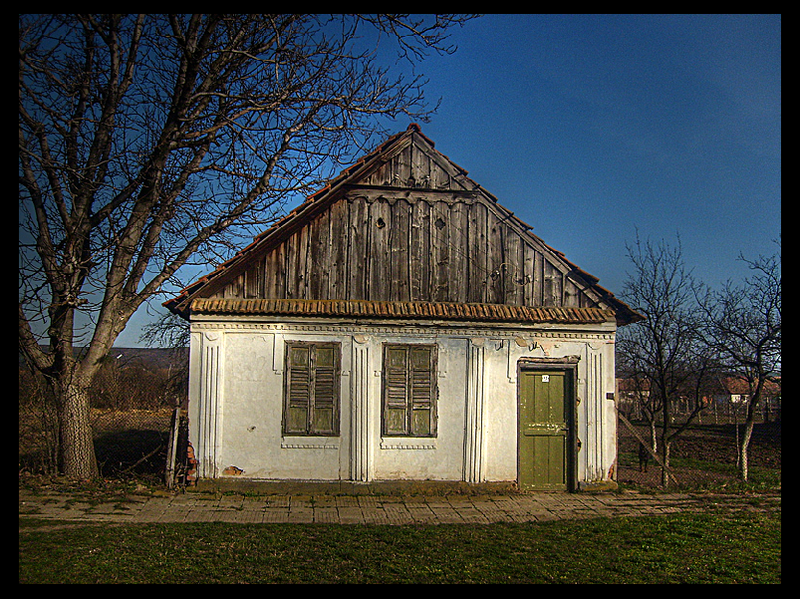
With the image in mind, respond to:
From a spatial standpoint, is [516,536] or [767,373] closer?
[516,536]

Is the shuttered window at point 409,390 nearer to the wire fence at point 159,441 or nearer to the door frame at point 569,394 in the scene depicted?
the door frame at point 569,394

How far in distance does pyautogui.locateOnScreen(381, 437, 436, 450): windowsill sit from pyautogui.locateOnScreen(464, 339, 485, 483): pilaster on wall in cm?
69

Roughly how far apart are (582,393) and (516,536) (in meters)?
3.93

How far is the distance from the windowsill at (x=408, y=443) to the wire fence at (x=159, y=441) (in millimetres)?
3483

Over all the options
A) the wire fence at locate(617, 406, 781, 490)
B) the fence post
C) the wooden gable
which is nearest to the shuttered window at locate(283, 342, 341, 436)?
the wooden gable

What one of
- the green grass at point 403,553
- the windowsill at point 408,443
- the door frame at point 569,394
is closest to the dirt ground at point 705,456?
the door frame at point 569,394

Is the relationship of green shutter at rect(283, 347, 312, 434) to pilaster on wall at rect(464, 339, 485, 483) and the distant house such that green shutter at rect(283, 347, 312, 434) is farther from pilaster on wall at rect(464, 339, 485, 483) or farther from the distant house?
the distant house

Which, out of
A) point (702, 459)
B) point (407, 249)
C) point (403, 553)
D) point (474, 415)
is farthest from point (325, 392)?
point (702, 459)

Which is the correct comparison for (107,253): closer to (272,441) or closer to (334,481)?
(272,441)

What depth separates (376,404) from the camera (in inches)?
429

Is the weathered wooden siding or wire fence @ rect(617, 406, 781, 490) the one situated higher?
the weathered wooden siding

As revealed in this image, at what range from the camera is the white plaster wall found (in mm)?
10570

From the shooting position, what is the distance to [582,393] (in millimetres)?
11383
